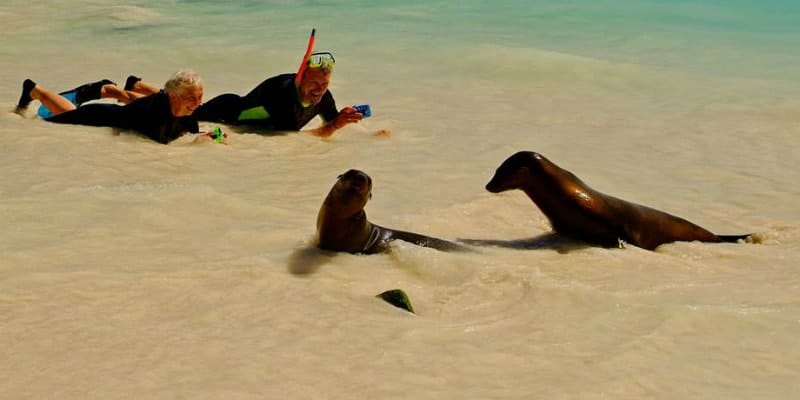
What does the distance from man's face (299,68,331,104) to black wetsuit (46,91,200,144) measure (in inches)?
34.1

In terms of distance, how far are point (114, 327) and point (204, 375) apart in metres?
0.47

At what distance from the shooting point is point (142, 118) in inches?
255

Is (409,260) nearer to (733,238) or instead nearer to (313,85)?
(733,238)

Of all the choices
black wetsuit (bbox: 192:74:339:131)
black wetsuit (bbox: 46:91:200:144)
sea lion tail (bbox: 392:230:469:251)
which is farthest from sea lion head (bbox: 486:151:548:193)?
black wetsuit (bbox: 192:74:339:131)

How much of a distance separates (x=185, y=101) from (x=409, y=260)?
278cm

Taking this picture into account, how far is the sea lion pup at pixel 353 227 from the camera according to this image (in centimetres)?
388

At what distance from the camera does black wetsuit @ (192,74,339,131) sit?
7.16 meters

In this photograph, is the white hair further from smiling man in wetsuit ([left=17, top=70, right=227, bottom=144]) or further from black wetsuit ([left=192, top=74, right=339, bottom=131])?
black wetsuit ([left=192, top=74, right=339, bottom=131])

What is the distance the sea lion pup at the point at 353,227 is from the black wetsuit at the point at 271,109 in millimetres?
3009

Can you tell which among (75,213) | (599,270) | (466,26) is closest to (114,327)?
(75,213)

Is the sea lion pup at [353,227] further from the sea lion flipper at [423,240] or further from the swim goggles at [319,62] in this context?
the swim goggles at [319,62]

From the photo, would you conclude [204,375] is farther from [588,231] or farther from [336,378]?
[588,231]

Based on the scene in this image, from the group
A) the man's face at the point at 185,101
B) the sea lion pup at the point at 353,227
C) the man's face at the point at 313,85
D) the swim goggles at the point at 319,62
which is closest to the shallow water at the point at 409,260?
the sea lion pup at the point at 353,227

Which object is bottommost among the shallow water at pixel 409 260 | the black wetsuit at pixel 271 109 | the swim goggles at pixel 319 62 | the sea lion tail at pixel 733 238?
the sea lion tail at pixel 733 238
